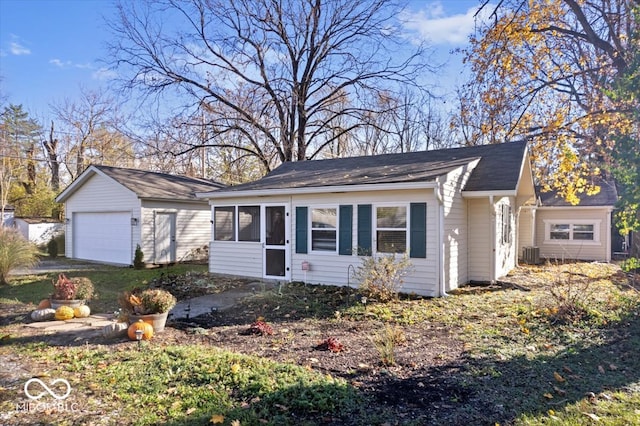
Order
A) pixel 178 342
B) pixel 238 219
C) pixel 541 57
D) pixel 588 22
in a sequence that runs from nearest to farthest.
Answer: pixel 178 342 < pixel 238 219 < pixel 588 22 < pixel 541 57

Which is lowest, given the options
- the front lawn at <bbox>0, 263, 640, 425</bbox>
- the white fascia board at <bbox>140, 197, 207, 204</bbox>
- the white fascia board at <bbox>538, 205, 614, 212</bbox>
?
the front lawn at <bbox>0, 263, 640, 425</bbox>

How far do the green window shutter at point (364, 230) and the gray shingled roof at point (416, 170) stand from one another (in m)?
0.68

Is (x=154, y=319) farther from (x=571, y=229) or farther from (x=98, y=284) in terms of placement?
(x=571, y=229)

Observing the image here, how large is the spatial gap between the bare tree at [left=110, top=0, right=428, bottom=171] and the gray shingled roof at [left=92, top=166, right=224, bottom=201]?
110 inches

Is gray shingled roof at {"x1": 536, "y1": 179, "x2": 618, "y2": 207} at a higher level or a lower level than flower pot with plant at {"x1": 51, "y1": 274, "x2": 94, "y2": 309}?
higher

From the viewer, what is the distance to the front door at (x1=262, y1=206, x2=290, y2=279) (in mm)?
10922

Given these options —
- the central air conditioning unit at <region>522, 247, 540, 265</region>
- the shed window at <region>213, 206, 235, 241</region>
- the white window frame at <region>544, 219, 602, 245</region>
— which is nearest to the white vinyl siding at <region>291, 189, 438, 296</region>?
the shed window at <region>213, 206, 235, 241</region>

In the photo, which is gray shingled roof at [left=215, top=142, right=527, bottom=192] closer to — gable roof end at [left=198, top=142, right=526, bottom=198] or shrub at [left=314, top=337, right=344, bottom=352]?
gable roof end at [left=198, top=142, right=526, bottom=198]

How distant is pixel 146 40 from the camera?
59.5 ft

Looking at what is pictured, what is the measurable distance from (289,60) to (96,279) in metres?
14.3

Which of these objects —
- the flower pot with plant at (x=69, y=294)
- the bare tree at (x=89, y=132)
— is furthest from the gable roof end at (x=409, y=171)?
the bare tree at (x=89, y=132)

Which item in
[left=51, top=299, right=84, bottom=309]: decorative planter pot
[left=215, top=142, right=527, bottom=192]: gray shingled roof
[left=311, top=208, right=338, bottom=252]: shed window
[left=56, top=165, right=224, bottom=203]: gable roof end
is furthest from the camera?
[left=56, top=165, right=224, bottom=203]: gable roof end

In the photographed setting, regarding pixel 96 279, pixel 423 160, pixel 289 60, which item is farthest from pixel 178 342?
pixel 289 60

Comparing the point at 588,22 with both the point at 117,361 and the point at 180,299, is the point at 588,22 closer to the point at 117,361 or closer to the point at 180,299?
the point at 180,299
